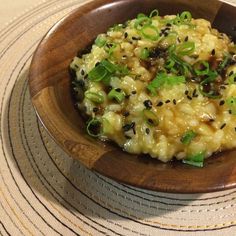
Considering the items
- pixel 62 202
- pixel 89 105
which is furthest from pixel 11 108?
pixel 62 202

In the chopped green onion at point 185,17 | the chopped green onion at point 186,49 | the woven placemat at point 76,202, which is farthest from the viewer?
the chopped green onion at point 185,17

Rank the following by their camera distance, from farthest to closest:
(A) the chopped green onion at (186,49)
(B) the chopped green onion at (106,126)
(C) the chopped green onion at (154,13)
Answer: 1. (C) the chopped green onion at (154,13)
2. (A) the chopped green onion at (186,49)
3. (B) the chopped green onion at (106,126)

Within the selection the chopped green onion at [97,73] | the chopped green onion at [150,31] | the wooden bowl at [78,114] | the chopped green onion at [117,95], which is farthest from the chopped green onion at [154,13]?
the chopped green onion at [117,95]

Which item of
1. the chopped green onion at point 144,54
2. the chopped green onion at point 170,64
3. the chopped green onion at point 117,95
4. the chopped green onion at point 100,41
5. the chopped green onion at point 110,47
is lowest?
the chopped green onion at point 117,95

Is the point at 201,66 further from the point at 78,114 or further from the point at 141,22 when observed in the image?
the point at 78,114

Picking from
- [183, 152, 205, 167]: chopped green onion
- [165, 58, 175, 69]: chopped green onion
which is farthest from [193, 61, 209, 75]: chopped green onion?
[183, 152, 205, 167]: chopped green onion

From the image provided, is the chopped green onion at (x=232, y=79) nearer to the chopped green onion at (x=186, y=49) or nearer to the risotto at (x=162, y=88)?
the risotto at (x=162, y=88)

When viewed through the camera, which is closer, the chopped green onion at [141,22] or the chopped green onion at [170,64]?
the chopped green onion at [170,64]

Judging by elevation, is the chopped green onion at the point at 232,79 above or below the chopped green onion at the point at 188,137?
above
